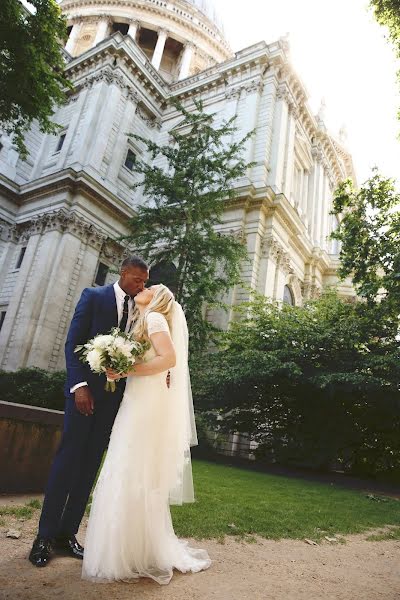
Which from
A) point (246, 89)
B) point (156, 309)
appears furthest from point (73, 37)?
point (156, 309)

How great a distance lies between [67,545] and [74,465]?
63 centimetres

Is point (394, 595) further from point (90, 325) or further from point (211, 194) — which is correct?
point (211, 194)

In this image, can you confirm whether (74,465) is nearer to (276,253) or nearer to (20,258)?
(276,253)

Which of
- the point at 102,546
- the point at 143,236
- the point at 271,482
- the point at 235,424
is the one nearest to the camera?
the point at 102,546

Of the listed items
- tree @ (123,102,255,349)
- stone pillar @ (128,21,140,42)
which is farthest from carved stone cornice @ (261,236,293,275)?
stone pillar @ (128,21,140,42)

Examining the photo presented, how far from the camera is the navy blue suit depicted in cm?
324

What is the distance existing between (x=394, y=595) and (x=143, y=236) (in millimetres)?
14989

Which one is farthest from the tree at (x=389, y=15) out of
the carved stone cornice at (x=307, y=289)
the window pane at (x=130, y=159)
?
the window pane at (x=130, y=159)

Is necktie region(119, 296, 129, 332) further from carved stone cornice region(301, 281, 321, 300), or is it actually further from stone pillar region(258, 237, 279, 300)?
carved stone cornice region(301, 281, 321, 300)

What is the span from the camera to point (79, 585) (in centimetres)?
267

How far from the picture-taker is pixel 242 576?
3.20 m

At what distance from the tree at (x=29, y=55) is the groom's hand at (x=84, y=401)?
1383cm

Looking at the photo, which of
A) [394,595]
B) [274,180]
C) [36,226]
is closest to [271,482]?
[394,595]

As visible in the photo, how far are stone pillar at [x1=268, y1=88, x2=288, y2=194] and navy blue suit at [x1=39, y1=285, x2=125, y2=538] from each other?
2037 centimetres
